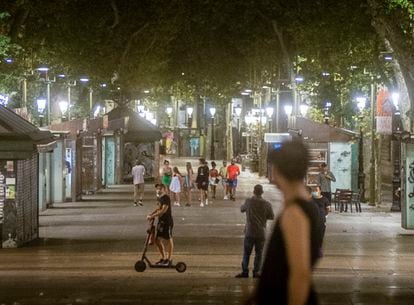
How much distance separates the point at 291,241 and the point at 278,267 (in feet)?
0.67

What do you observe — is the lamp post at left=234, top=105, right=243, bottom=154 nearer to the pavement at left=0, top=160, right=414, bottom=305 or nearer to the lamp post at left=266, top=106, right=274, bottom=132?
the lamp post at left=266, top=106, right=274, bottom=132

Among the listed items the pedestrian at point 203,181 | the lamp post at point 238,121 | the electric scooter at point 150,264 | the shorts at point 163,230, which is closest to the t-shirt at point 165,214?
the shorts at point 163,230

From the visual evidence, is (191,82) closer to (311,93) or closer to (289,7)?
(311,93)

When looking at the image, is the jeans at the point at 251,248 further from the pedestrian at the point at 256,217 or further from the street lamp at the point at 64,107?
the street lamp at the point at 64,107

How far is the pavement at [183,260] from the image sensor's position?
51.6 ft

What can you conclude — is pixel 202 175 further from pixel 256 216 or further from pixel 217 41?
pixel 217 41

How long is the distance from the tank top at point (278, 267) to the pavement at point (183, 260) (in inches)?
205

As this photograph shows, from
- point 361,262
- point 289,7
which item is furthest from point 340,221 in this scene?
point 289,7

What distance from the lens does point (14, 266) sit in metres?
19.6

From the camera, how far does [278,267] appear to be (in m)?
5.62

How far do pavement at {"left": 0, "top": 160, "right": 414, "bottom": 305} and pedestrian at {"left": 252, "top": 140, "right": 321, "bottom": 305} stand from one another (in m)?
5.23

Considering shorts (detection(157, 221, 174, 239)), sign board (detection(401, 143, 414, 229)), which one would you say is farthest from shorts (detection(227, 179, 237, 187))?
shorts (detection(157, 221, 174, 239))

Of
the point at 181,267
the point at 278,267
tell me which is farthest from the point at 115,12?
the point at 278,267

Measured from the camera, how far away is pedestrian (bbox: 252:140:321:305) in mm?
5488
